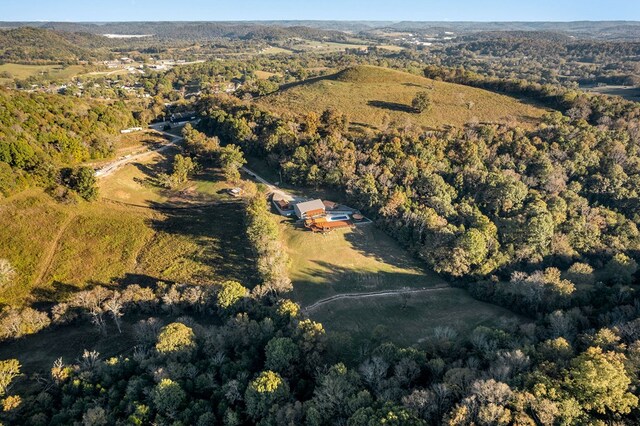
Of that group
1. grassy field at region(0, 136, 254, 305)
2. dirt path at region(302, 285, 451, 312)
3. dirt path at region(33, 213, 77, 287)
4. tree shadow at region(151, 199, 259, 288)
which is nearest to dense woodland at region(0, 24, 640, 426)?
grassy field at region(0, 136, 254, 305)

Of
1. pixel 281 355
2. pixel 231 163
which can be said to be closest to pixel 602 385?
pixel 281 355

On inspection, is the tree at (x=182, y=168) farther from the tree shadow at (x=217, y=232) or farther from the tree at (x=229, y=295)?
the tree at (x=229, y=295)

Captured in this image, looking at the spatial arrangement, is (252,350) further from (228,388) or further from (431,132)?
(431,132)

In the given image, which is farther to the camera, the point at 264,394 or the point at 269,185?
the point at 269,185

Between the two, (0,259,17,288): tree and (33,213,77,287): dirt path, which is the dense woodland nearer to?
(0,259,17,288): tree

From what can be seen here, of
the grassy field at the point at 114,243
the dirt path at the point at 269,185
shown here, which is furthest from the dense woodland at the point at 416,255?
the dirt path at the point at 269,185

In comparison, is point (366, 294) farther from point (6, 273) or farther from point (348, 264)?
point (6, 273)
